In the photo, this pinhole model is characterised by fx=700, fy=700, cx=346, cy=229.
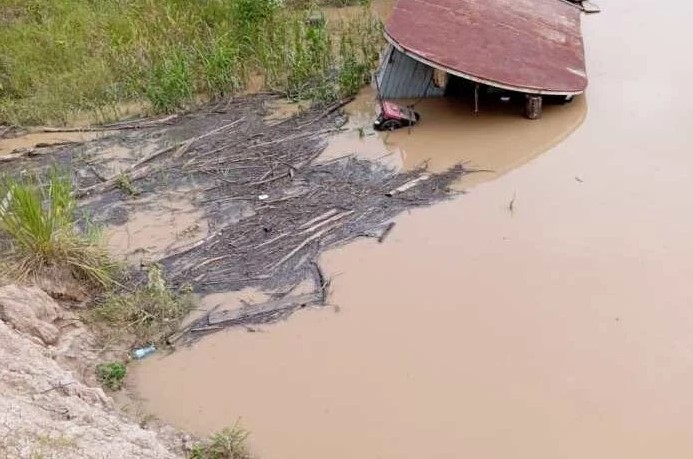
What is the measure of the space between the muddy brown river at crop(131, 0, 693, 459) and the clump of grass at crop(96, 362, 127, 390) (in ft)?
0.31

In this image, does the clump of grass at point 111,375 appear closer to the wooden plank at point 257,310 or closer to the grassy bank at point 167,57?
the wooden plank at point 257,310

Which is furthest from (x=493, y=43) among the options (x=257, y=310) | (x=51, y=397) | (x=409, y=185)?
(x=51, y=397)

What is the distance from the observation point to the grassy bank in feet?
23.4

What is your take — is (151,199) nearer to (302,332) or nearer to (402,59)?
(302,332)

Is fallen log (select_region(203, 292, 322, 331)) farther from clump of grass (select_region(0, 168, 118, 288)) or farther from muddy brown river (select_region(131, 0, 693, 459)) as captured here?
clump of grass (select_region(0, 168, 118, 288))

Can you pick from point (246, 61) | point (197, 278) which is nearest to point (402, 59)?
point (246, 61)

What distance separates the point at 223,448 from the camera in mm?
3266

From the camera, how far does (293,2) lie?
9758 millimetres

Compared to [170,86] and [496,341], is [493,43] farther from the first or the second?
[496,341]

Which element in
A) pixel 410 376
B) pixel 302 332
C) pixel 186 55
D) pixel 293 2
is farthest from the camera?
pixel 293 2

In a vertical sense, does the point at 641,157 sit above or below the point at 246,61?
below

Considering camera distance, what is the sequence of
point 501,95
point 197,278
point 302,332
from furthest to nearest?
1. point 501,95
2. point 197,278
3. point 302,332

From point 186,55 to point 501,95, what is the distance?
329cm

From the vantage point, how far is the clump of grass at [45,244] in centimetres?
412
